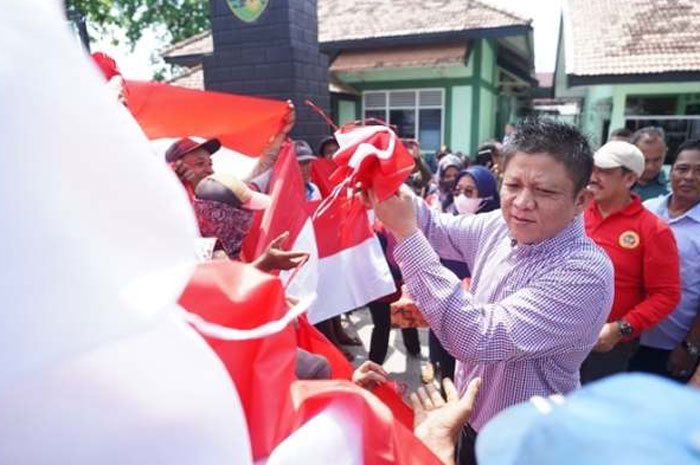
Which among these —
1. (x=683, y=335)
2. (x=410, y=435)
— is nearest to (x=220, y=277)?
(x=410, y=435)

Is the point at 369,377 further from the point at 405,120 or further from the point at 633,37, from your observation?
the point at 633,37

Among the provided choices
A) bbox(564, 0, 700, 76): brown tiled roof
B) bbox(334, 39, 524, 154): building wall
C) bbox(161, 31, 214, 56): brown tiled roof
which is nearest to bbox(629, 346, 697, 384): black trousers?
bbox(564, 0, 700, 76): brown tiled roof

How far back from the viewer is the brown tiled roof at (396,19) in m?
10.1

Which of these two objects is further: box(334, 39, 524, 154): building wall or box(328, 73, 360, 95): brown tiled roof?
box(334, 39, 524, 154): building wall

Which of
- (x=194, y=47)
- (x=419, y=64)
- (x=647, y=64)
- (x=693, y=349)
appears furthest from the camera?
(x=194, y=47)

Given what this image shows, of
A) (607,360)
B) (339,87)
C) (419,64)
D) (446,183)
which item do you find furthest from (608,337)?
(339,87)

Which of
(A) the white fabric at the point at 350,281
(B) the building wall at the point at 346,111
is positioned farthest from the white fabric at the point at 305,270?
(B) the building wall at the point at 346,111

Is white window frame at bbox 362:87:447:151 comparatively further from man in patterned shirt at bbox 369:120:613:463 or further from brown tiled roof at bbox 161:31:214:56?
man in patterned shirt at bbox 369:120:613:463

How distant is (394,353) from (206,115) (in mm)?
2474

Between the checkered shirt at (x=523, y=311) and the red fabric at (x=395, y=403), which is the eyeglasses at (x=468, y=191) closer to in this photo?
the checkered shirt at (x=523, y=311)

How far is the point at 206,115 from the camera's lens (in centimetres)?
263

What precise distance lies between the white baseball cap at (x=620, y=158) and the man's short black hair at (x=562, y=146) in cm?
107

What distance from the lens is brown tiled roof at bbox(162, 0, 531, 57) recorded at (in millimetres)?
10117

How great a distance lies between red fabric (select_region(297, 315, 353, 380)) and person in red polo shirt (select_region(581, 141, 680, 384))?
1.25 m
